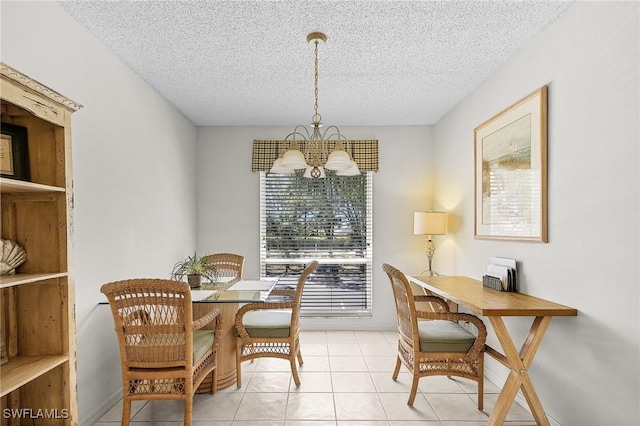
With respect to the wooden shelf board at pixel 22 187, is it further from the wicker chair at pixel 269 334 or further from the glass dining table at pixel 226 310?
the wicker chair at pixel 269 334

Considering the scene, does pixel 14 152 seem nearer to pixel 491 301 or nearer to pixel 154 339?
pixel 154 339

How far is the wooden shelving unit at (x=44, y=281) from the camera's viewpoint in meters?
1.63

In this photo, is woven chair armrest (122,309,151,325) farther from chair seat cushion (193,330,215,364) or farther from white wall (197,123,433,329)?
white wall (197,123,433,329)

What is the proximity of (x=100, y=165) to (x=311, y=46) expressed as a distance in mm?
1694

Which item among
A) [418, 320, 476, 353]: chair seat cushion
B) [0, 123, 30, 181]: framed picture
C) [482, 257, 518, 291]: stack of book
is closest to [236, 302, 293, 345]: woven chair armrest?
[418, 320, 476, 353]: chair seat cushion

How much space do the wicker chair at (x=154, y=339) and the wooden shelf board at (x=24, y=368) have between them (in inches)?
16.7

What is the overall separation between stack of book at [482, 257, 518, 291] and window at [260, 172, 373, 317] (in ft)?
6.12

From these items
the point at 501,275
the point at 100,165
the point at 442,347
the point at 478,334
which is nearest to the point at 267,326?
the point at 442,347

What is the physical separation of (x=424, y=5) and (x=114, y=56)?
220cm

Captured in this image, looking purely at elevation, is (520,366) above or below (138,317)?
below

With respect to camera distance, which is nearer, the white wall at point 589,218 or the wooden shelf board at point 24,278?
the wooden shelf board at point 24,278

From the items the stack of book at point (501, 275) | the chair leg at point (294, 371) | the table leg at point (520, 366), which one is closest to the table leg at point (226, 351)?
the chair leg at point (294, 371)

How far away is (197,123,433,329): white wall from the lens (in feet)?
15.0

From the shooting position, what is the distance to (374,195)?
15.0 ft
